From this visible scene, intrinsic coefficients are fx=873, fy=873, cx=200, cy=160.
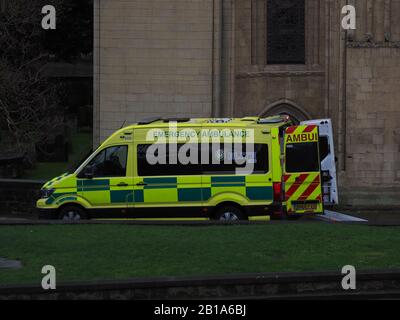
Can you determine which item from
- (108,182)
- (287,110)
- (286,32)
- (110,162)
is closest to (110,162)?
(110,162)

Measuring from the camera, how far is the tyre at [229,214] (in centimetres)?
1499

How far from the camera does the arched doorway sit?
24.5m

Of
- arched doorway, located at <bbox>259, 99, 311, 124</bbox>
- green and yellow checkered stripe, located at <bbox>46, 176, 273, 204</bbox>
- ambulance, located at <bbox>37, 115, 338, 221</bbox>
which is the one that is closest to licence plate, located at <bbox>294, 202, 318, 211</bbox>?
ambulance, located at <bbox>37, 115, 338, 221</bbox>

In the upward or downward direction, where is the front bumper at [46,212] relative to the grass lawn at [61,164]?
Result: downward

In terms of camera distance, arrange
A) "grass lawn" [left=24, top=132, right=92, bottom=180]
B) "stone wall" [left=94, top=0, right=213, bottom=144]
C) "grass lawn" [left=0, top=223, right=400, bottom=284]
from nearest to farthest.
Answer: "grass lawn" [left=0, top=223, right=400, bottom=284] → "stone wall" [left=94, top=0, right=213, bottom=144] → "grass lawn" [left=24, top=132, right=92, bottom=180]

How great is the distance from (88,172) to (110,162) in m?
0.43

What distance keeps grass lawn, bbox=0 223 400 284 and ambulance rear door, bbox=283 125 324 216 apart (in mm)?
2797

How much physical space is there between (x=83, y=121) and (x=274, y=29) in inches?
839

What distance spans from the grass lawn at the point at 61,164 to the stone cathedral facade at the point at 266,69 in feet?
17.0

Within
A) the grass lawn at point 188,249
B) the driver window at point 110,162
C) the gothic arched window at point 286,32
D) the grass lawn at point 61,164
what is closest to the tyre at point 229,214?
the driver window at point 110,162

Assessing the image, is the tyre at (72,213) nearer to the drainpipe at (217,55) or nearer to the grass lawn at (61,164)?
the drainpipe at (217,55)

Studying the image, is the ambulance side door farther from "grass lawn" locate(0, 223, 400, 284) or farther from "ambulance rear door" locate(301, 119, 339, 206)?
"ambulance rear door" locate(301, 119, 339, 206)
